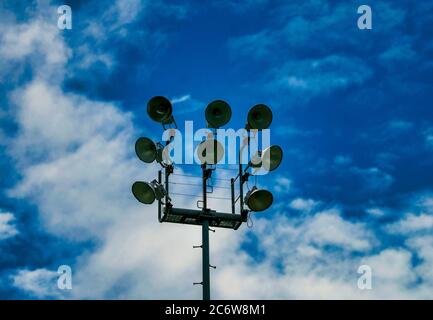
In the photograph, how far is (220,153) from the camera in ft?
58.6

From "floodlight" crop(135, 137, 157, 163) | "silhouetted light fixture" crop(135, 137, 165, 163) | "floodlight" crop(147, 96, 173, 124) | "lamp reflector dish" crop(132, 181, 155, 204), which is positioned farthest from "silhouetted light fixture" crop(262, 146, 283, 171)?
"lamp reflector dish" crop(132, 181, 155, 204)

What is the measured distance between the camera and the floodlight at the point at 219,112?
18.0 m

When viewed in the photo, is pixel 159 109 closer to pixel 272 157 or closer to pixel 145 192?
pixel 145 192

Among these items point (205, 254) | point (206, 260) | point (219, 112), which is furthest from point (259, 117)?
point (206, 260)

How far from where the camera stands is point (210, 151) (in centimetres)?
1773

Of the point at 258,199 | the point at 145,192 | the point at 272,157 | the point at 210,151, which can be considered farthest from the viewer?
the point at 272,157

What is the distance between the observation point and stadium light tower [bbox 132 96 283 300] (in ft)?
56.2

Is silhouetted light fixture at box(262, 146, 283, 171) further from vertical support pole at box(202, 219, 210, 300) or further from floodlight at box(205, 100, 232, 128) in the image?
vertical support pole at box(202, 219, 210, 300)

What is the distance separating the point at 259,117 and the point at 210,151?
5.90ft
